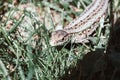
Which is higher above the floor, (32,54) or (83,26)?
(83,26)

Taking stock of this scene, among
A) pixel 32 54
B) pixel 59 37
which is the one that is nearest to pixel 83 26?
pixel 59 37

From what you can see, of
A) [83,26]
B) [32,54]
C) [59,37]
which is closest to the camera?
[32,54]

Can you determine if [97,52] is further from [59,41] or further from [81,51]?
[59,41]

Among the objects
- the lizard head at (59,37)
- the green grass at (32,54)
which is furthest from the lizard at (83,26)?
the green grass at (32,54)

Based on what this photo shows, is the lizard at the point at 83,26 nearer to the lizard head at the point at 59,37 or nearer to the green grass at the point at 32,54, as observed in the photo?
the lizard head at the point at 59,37

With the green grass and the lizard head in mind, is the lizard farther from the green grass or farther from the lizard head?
the green grass

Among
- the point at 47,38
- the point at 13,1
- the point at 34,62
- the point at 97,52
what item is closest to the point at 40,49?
A: the point at 47,38

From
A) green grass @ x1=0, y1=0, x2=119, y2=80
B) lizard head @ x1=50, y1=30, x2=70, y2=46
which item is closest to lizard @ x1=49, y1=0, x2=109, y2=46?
lizard head @ x1=50, y1=30, x2=70, y2=46

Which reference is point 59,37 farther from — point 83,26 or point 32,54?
point 32,54
